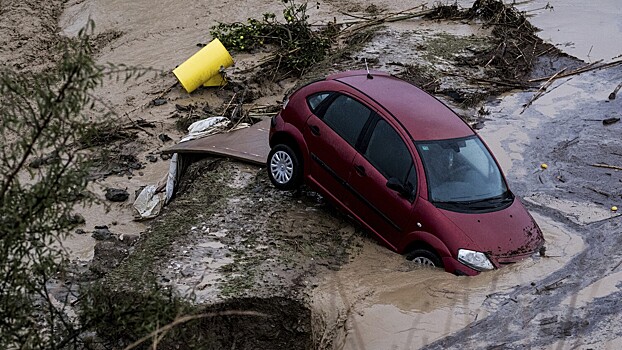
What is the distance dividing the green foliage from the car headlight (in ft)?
24.3

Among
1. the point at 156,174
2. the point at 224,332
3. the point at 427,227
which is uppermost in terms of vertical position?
the point at 427,227

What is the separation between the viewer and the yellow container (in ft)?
46.6

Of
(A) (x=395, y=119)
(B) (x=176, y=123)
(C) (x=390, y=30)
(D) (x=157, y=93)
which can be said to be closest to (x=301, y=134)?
(A) (x=395, y=119)

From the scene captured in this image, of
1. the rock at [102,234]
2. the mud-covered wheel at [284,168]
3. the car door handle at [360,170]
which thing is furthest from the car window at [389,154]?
the rock at [102,234]

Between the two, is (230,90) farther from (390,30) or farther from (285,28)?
(390,30)

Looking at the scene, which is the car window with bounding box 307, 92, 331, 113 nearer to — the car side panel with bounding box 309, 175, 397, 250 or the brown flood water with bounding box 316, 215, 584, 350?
the car side panel with bounding box 309, 175, 397, 250

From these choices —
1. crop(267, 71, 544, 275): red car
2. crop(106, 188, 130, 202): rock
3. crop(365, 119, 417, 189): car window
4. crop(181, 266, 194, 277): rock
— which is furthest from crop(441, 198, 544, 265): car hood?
crop(106, 188, 130, 202): rock

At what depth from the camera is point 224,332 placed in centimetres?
728

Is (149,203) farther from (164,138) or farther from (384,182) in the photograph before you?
(384,182)

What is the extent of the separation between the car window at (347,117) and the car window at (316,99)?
0.53 ft

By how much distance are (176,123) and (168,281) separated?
627 centimetres

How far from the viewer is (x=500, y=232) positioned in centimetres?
829

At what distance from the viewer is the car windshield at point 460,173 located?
27.7ft

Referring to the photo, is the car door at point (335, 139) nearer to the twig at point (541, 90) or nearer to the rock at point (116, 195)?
the rock at point (116, 195)
